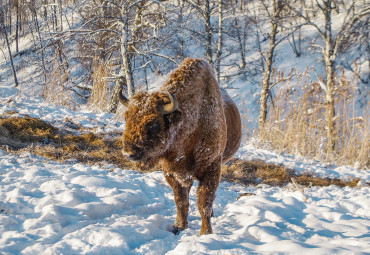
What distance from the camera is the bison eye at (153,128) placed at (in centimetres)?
237

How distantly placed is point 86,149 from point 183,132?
145 inches

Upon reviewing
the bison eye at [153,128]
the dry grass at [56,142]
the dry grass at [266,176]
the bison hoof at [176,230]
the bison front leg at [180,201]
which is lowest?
the dry grass at [266,176]

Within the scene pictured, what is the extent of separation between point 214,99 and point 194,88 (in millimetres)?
319

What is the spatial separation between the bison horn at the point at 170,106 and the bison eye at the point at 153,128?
11 cm

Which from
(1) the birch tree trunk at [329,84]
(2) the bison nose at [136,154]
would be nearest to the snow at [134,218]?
(2) the bison nose at [136,154]

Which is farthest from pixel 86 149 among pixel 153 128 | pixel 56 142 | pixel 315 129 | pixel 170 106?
pixel 315 129

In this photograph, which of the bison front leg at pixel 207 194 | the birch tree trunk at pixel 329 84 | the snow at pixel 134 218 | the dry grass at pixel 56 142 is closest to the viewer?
the snow at pixel 134 218

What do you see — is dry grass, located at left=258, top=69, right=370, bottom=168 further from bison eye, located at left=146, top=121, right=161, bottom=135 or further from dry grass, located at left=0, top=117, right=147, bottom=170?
bison eye, located at left=146, top=121, right=161, bottom=135

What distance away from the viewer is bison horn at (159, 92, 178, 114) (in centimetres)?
233

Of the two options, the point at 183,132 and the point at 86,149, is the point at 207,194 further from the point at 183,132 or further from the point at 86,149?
the point at 86,149

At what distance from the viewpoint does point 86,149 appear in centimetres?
570

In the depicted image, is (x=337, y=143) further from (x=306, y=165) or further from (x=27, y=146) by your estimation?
(x=27, y=146)

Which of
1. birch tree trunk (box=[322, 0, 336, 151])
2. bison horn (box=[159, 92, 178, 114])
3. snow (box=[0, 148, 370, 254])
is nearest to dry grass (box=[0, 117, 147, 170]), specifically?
snow (box=[0, 148, 370, 254])

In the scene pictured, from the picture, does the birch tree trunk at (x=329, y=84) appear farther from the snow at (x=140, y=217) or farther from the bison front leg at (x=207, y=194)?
the bison front leg at (x=207, y=194)
